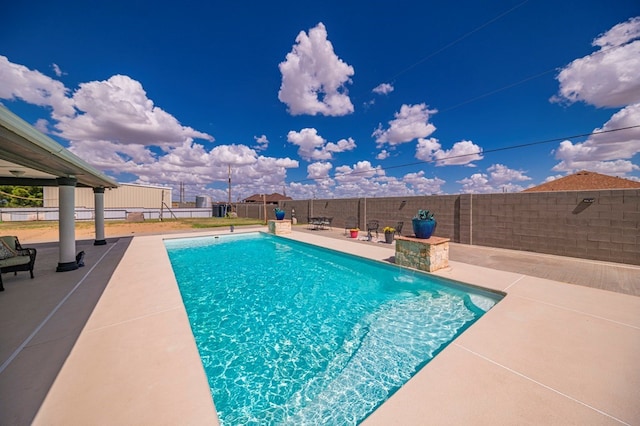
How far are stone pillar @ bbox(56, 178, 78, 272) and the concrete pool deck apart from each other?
63.6 inches

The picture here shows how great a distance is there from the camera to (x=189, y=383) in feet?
7.22

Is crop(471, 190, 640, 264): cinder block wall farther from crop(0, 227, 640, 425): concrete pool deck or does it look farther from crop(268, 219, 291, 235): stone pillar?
crop(268, 219, 291, 235): stone pillar

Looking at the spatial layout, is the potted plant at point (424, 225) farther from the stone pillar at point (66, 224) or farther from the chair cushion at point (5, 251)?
the chair cushion at point (5, 251)

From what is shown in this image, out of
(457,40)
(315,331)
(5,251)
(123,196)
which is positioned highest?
(457,40)

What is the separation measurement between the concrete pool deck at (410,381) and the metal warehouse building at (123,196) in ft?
88.4

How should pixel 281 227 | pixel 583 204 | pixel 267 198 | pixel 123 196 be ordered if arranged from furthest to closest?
pixel 267 198
pixel 123 196
pixel 281 227
pixel 583 204

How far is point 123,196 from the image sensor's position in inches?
1161

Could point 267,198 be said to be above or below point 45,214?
above

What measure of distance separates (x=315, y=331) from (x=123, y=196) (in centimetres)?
3683

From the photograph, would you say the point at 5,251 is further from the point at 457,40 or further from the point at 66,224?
the point at 457,40

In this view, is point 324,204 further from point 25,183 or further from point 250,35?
point 25,183

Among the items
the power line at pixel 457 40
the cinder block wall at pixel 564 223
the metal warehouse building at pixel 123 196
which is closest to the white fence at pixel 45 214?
the metal warehouse building at pixel 123 196

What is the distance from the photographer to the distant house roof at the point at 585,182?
11.7 meters

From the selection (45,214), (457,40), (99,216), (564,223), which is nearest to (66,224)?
(99,216)
